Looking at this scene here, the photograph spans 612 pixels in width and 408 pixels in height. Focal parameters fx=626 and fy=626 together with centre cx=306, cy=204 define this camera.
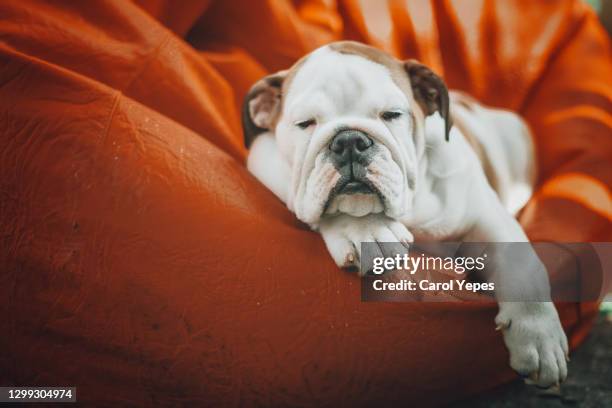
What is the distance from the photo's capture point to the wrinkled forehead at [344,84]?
1.26 metres

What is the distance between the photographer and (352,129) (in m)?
1.22

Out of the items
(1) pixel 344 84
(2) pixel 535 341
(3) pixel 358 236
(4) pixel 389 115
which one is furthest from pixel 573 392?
(1) pixel 344 84

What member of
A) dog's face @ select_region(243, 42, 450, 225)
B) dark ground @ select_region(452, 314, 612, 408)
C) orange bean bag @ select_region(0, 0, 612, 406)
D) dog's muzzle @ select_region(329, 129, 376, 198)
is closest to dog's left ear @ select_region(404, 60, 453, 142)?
dog's face @ select_region(243, 42, 450, 225)

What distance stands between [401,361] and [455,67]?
3.95 ft

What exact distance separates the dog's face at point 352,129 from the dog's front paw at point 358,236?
0.02 meters

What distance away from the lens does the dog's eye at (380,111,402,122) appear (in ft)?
4.18

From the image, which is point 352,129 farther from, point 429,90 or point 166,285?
point 166,285

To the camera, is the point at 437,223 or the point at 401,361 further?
the point at 437,223

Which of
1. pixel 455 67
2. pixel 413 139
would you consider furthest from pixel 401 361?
pixel 455 67

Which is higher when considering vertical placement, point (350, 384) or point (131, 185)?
point (131, 185)

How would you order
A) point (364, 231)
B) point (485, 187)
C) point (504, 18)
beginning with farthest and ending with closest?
point (504, 18) → point (485, 187) → point (364, 231)

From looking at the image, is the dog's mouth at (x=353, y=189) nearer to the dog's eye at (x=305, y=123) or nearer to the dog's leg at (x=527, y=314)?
→ the dog's eye at (x=305, y=123)

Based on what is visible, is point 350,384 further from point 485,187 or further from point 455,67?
point 455,67

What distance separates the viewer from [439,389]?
135 cm
